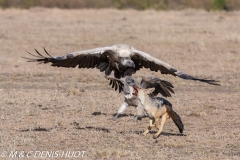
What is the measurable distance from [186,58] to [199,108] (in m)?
6.42

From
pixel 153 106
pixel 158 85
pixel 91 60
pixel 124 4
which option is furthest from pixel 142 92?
pixel 124 4

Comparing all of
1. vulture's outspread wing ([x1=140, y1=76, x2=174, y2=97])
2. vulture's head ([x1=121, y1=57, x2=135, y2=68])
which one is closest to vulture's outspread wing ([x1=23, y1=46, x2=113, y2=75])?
vulture's head ([x1=121, y1=57, x2=135, y2=68])

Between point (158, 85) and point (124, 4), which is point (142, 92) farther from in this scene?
point (124, 4)

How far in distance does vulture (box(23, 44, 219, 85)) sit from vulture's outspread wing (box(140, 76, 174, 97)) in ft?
0.63

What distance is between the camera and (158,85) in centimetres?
885

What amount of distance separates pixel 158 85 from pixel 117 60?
2.22ft

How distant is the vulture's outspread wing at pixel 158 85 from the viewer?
8750 mm

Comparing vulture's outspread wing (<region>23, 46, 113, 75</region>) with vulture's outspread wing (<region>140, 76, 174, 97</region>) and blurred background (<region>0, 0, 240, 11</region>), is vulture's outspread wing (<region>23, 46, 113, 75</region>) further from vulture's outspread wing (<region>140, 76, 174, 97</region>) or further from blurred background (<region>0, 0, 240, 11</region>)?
blurred background (<region>0, 0, 240, 11</region>)

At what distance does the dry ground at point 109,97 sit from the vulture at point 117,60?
799mm

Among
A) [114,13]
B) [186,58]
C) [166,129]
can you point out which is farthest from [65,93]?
[114,13]

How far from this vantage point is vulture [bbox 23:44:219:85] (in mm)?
8922

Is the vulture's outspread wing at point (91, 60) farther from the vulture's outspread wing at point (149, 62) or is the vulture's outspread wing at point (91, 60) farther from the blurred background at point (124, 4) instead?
the blurred background at point (124, 4)

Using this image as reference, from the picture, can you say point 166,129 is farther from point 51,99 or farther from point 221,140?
point 51,99

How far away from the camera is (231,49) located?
61.4 ft
